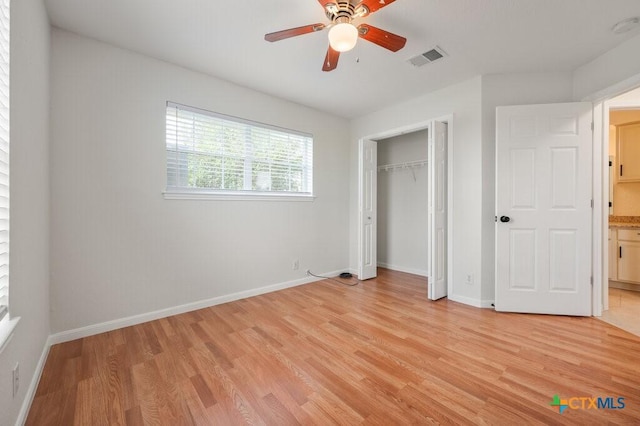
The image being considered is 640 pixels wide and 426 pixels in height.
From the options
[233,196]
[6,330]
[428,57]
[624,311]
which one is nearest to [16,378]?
[6,330]

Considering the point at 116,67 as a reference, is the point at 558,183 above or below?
below

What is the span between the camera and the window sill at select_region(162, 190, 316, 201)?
9.28 ft

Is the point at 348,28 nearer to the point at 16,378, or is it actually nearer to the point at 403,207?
the point at 16,378

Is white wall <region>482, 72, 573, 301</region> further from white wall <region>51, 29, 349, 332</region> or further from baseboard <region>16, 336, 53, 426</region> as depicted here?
baseboard <region>16, 336, 53, 426</region>

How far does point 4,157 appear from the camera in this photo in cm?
128

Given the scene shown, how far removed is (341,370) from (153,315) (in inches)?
79.7

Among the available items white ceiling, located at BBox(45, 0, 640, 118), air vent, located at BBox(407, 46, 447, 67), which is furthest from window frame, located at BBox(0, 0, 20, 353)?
air vent, located at BBox(407, 46, 447, 67)

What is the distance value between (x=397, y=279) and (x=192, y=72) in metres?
3.96

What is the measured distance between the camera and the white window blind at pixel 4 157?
48.6 inches

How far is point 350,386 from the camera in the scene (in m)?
1.70

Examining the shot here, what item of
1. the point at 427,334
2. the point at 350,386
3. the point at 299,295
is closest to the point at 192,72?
the point at 299,295

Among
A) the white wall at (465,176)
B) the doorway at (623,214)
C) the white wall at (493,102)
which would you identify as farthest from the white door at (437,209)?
the doorway at (623,214)

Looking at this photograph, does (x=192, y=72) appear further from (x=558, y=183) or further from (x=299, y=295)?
(x=558, y=183)

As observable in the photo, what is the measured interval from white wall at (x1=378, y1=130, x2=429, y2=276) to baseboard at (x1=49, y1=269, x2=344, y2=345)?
2066 mm
